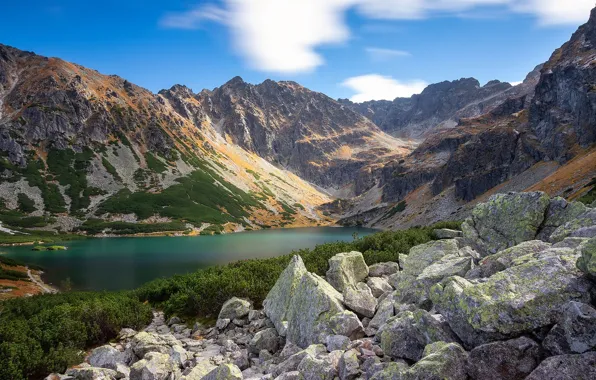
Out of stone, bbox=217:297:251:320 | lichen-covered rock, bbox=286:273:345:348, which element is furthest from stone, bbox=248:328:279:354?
stone, bbox=217:297:251:320

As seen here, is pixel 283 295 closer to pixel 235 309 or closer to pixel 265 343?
pixel 265 343

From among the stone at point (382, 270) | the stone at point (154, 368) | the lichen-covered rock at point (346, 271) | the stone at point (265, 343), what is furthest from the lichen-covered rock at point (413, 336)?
the stone at point (382, 270)

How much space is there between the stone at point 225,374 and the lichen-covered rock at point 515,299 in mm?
7155

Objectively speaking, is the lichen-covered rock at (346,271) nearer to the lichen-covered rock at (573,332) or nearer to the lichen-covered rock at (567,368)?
the lichen-covered rock at (573,332)

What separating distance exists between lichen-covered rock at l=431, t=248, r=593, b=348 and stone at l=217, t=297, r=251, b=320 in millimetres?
13440

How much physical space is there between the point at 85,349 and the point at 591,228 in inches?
957

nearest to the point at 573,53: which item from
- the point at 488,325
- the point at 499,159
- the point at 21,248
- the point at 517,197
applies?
the point at 499,159

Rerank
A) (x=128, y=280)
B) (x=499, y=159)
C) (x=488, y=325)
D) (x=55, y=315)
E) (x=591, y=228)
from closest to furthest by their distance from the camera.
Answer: (x=488, y=325), (x=591, y=228), (x=55, y=315), (x=128, y=280), (x=499, y=159)

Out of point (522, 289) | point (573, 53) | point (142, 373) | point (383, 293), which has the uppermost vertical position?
point (573, 53)

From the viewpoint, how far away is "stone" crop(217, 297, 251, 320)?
65.2 ft

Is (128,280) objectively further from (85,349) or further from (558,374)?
(558,374)

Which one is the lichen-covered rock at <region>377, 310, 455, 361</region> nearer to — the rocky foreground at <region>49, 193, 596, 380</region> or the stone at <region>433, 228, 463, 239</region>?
the rocky foreground at <region>49, 193, 596, 380</region>

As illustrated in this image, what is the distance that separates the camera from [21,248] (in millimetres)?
98812

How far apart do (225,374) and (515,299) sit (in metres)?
9.29
